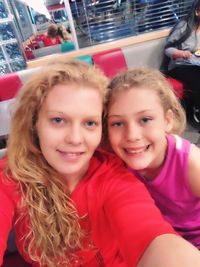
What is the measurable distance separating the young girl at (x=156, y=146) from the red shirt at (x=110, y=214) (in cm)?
9

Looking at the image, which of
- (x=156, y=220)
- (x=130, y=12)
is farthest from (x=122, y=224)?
(x=130, y=12)

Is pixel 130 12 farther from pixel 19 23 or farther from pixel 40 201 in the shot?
pixel 40 201

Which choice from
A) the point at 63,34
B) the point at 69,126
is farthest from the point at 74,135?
the point at 63,34

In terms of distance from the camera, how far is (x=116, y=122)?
0.78 metres

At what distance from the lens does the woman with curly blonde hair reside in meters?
0.65

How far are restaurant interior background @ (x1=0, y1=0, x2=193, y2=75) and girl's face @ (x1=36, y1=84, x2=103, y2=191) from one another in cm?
237

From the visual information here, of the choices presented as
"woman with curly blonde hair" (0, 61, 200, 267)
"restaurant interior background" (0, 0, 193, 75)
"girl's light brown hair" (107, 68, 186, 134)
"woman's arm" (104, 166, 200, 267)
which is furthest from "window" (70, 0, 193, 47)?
"woman's arm" (104, 166, 200, 267)

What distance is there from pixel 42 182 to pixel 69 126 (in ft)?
0.60

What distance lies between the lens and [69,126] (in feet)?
2.18

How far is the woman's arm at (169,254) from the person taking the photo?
51 cm

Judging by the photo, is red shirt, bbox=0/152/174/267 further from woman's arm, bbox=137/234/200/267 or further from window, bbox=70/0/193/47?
window, bbox=70/0/193/47

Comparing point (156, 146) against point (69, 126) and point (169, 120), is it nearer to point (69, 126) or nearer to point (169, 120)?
point (169, 120)

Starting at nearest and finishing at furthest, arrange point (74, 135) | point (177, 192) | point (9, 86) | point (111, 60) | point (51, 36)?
point (74, 135) < point (177, 192) < point (9, 86) < point (111, 60) < point (51, 36)

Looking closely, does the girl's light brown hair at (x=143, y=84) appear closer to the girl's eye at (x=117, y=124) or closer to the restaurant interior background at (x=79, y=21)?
the girl's eye at (x=117, y=124)
